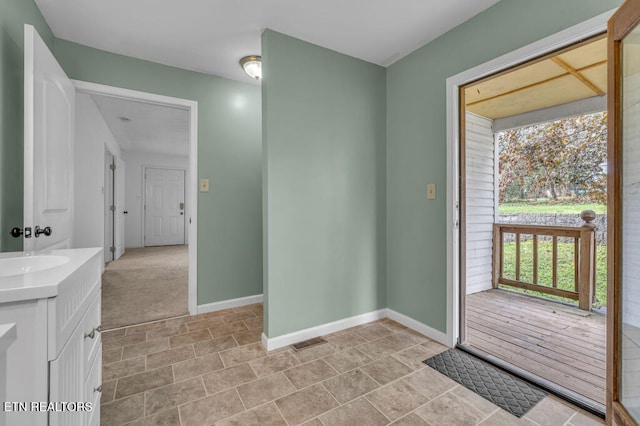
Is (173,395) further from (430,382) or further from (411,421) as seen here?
(430,382)

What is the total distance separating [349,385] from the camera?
180 cm

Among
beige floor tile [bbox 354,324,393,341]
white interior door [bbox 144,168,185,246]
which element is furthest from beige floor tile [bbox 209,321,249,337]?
white interior door [bbox 144,168,185,246]

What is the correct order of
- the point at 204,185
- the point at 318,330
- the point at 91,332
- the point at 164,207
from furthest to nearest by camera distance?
the point at 164,207 < the point at 204,185 < the point at 318,330 < the point at 91,332

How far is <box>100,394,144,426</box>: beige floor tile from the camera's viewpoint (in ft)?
4.92

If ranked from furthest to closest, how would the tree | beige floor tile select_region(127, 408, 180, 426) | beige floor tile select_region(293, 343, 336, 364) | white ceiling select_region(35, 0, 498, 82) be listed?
1. the tree
2. beige floor tile select_region(293, 343, 336, 364)
3. white ceiling select_region(35, 0, 498, 82)
4. beige floor tile select_region(127, 408, 180, 426)

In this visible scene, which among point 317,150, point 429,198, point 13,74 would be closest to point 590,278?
point 429,198

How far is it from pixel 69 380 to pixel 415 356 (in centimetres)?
196

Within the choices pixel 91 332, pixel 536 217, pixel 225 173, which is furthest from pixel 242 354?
pixel 536 217

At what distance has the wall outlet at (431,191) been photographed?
2398 millimetres

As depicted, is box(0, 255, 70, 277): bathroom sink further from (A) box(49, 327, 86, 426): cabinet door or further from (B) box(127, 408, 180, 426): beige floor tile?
(B) box(127, 408, 180, 426): beige floor tile

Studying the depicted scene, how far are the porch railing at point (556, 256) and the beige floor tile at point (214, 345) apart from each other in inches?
134

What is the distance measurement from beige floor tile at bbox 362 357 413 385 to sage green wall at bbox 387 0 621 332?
0.55 meters

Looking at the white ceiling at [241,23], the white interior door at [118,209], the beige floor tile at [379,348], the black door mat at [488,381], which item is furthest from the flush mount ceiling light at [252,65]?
the white interior door at [118,209]

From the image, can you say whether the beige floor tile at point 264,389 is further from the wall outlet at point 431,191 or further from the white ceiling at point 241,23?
the white ceiling at point 241,23
